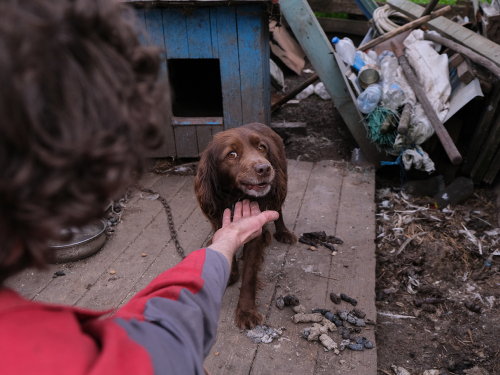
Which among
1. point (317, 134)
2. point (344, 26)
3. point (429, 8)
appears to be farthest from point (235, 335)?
point (344, 26)

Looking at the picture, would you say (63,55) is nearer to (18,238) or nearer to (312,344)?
(18,238)

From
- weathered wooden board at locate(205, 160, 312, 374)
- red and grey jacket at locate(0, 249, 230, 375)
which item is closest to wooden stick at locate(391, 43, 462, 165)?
weathered wooden board at locate(205, 160, 312, 374)

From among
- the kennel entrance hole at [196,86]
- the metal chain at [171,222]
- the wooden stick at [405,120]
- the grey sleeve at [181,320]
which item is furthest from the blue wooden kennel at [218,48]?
the grey sleeve at [181,320]

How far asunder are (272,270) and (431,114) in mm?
2322

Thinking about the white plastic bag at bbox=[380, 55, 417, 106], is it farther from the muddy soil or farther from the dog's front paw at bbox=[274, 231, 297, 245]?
the dog's front paw at bbox=[274, 231, 297, 245]

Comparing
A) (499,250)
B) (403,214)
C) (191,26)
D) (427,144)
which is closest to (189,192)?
(191,26)

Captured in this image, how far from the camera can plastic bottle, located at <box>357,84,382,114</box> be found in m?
4.11

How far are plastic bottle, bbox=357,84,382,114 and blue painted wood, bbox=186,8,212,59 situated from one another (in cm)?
182

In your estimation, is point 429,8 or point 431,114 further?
point 429,8

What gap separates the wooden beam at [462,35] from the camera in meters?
3.95

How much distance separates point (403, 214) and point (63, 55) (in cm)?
388

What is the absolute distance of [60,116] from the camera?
0.58m

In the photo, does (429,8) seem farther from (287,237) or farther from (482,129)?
(287,237)

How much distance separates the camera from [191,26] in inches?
164
